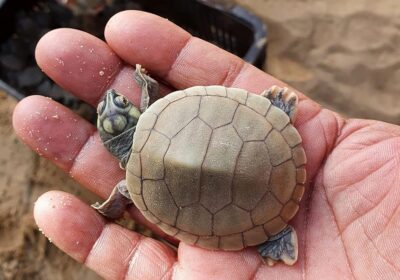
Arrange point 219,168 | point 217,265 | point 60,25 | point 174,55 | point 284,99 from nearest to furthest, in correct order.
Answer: point 219,168
point 217,265
point 284,99
point 174,55
point 60,25

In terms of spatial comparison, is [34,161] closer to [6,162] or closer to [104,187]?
[6,162]

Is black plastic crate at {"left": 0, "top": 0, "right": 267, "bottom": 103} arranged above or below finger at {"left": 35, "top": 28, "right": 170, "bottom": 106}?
below

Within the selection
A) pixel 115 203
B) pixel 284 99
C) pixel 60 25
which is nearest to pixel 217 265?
pixel 115 203

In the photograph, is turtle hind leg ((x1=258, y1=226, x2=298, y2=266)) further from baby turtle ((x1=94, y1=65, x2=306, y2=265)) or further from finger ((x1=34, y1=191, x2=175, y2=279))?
finger ((x1=34, y1=191, x2=175, y2=279))

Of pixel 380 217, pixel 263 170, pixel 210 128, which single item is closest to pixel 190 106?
pixel 210 128

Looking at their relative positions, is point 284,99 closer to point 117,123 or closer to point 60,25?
point 117,123

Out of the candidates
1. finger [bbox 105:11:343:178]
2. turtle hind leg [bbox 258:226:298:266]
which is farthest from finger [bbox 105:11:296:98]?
turtle hind leg [bbox 258:226:298:266]

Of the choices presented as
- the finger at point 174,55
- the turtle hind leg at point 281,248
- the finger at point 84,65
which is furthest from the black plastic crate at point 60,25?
the turtle hind leg at point 281,248
